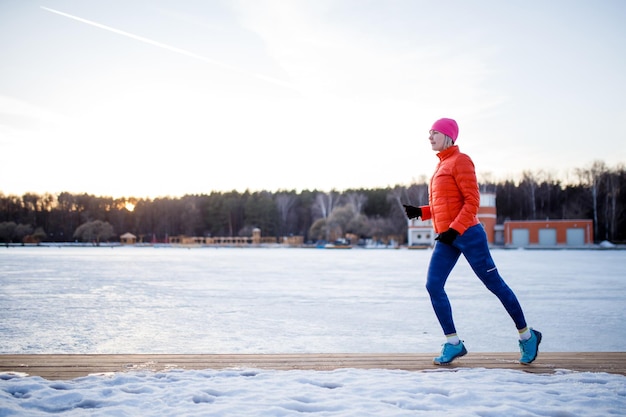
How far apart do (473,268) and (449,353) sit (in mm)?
544

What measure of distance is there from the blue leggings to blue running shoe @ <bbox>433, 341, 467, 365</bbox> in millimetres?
93

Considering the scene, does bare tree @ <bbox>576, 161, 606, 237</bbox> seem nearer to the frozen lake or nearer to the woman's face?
the frozen lake

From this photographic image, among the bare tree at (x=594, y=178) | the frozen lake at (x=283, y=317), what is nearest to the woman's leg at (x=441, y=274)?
the frozen lake at (x=283, y=317)

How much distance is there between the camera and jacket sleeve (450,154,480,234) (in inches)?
113

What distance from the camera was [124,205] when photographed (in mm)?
86125

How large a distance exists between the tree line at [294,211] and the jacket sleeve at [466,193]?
46.0 metres

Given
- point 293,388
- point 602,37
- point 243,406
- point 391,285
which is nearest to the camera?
point 243,406

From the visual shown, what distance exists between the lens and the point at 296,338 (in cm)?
472

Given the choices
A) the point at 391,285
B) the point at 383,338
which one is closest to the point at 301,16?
the point at 391,285

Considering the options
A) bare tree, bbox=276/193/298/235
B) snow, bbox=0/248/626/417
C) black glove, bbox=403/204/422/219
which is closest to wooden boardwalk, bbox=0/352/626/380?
snow, bbox=0/248/626/417

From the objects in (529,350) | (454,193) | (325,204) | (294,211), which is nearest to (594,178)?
(325,204)

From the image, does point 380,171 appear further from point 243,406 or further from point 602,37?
point 243,406

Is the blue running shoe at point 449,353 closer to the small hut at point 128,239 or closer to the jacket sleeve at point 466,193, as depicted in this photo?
the jacket sleeve at point 466,193

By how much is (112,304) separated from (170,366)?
15.9 ft
